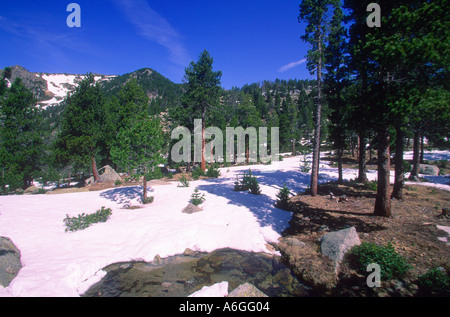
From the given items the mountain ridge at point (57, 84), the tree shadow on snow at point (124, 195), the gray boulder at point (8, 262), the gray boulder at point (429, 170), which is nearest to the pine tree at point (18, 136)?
the tree shadow on snow at point (124, 195)

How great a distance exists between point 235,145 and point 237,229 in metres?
34.1

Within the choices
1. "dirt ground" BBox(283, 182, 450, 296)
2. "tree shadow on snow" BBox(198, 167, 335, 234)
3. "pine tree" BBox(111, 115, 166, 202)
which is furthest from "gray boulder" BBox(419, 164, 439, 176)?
"pine tree" BBox(111, 115, 166, 202)

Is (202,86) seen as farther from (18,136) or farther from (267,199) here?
(18,136)

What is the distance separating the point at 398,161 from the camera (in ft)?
38.3

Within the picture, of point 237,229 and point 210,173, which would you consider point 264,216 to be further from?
point 210,173

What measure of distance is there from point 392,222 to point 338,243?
376 centimetres

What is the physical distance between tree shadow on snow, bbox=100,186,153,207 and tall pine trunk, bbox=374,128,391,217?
15.1 m

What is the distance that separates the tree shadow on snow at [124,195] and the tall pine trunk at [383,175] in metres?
15.1

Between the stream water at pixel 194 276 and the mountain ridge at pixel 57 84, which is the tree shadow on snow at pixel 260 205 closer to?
the stream water at pixel 194 276

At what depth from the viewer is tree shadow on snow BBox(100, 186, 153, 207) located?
47.5 ft

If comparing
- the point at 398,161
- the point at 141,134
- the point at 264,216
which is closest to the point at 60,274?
the point at 141,134

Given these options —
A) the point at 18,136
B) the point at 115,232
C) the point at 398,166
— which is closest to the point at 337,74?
the point at 398,166

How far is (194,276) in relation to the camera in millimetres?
6934

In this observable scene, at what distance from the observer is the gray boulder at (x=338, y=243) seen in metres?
7.02
